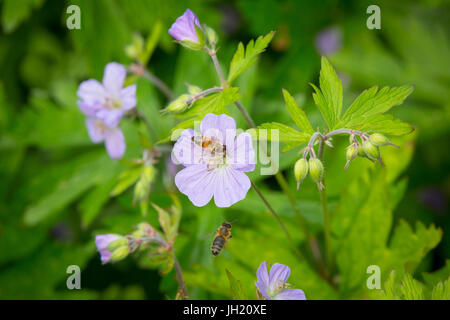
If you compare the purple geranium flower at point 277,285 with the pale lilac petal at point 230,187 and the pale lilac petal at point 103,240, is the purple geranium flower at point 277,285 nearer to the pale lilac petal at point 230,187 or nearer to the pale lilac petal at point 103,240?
the pale lilac petal at point 230,187

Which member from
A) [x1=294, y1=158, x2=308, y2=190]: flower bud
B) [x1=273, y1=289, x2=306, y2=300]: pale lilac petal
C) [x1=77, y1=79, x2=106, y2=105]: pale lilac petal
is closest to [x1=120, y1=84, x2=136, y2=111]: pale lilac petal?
[x1=77, y1=79, x2=106, y2=105]: pale lilac petal

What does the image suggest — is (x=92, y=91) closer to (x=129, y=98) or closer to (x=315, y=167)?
(x=129, y=98)

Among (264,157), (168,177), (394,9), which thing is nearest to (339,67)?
(394,9)

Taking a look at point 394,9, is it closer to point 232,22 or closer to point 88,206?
point 232,22

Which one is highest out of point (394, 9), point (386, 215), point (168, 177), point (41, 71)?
point (394, 9)

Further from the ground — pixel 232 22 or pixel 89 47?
pixel 232 22

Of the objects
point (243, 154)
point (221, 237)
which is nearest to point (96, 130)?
point (221, 237)
